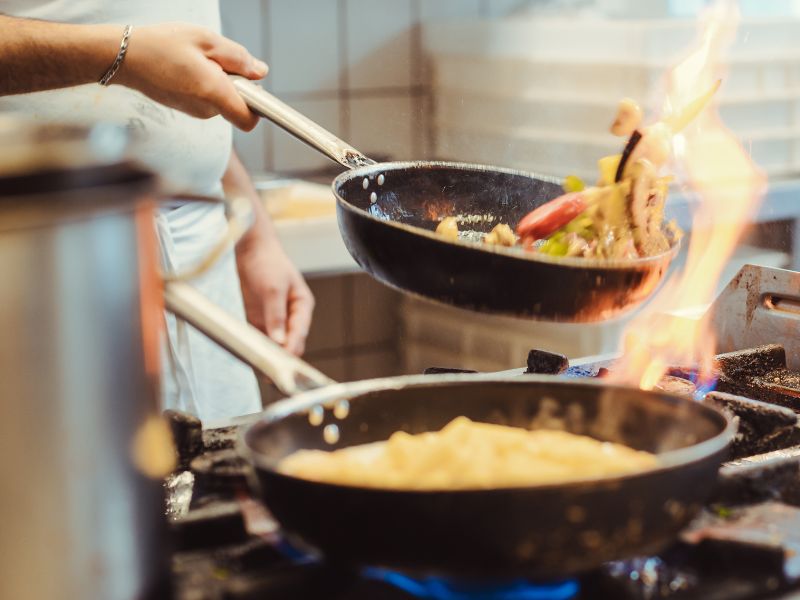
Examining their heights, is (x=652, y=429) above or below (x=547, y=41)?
below

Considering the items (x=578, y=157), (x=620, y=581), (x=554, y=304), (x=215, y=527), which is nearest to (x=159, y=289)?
(x=215, y=527)

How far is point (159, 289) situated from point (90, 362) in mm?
85

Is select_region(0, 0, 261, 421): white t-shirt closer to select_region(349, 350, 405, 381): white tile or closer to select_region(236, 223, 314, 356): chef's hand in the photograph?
select_region(236, 223, 314, 356): chef's hand

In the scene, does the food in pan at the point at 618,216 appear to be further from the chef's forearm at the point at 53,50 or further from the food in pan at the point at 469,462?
the chef's forearm at the point at 53,50

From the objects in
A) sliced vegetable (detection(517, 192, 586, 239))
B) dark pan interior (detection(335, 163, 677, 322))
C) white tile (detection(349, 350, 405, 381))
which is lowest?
white tile (detection(349, 350, 405, 381))

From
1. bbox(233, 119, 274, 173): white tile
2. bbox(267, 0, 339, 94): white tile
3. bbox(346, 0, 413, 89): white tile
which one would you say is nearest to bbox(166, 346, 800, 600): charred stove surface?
bbox(233, 119, 274, 173): white tile

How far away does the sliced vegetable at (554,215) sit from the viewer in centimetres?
118

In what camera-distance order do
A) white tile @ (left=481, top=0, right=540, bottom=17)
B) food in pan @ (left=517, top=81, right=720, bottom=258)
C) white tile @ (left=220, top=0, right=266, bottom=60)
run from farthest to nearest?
white tile @ (left=481, top=0, right=540, bottom=17) → white tile @ (left=220, top=0, right=266, bottom=60) → food in pan @ (left=517, top=81, right=720, bottom=258)

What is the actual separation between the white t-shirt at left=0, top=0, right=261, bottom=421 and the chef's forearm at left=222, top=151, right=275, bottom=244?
0.04 meters

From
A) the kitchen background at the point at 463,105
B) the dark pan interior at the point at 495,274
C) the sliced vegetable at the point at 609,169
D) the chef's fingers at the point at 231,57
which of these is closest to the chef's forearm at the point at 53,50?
the chef's fingers at the point at 231,57

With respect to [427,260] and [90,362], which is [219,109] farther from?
[90,362]

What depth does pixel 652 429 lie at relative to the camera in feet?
2.88

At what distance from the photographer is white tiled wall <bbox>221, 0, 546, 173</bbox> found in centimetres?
277

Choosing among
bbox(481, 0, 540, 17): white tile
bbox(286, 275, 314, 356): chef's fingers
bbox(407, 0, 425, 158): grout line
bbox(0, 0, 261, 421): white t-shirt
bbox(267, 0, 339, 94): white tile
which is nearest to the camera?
bbox(0, 0, 261, 421): white t-shirt
